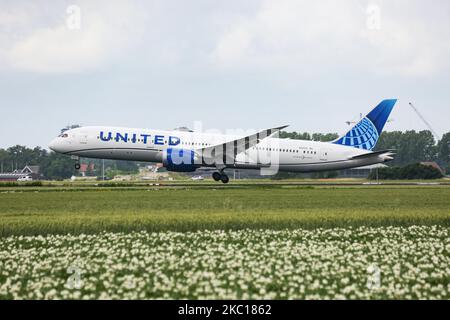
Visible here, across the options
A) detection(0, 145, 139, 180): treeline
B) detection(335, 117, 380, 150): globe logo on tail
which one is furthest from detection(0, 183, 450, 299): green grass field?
detection(0, 145, 139, 180): treeline

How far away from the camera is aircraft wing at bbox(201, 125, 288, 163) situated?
157 feet

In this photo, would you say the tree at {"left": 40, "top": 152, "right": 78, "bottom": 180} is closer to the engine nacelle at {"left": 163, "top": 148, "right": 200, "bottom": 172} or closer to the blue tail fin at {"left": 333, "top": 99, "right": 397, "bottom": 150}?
the engine nacelle at {"left": 163, "top": 148, "right": 200, "bottom": 172}

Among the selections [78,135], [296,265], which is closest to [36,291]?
[296,265]

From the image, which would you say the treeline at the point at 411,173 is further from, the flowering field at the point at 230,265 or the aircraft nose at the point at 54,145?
the flowering field at the point at 230,265

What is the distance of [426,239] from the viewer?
15156 mm

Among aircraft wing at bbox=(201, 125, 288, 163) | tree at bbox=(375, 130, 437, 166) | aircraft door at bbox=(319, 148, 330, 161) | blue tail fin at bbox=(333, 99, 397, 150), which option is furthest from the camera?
tree at bbox=(375, 130, 437, 166)

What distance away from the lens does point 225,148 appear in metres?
48.9

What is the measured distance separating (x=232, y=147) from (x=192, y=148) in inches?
141

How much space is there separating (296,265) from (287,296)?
2281 millimetres

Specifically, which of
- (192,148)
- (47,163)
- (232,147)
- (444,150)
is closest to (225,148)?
(232,147)

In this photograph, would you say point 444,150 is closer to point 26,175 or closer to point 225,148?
point 26,175

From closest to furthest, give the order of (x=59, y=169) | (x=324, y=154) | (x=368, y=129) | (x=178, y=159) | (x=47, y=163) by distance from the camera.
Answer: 1. (x=178, y=159)
2. (x=324, y=154)
3. (x=368, y=129)
4. (x=59, y=169)
5. (x=47, y=163)

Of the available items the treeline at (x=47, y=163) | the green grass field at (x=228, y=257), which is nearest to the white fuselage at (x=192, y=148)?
the green grass field at (x=228, y=257)
